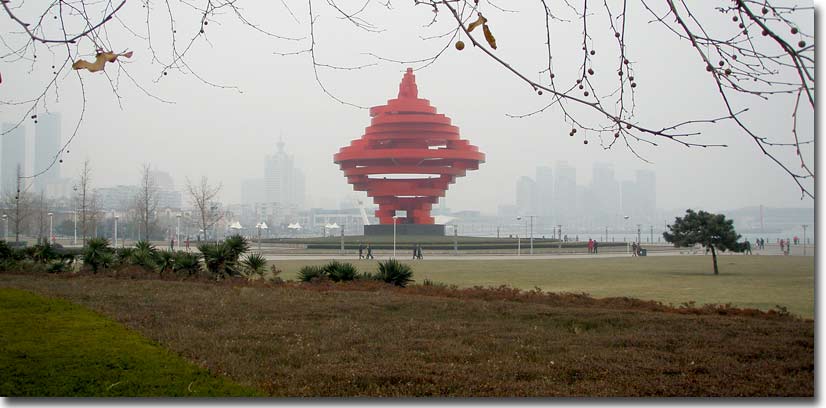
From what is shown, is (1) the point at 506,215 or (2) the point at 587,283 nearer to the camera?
(1) the point at 506,215

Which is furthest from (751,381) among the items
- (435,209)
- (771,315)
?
(435,209)

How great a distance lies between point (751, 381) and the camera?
516 cm

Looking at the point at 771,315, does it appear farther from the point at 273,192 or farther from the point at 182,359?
the point at 273,192

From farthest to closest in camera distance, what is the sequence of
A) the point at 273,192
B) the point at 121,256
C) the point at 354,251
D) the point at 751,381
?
1. the point at 354,251
2. the point at 121,256
3. the point at 273,192
4. the point at 751,381

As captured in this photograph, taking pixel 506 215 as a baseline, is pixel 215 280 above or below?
below

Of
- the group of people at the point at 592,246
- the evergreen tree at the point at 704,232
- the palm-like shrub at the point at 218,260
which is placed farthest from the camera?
the group of people at the point at 592,246

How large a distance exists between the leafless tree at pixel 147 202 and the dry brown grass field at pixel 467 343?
5.97 ft

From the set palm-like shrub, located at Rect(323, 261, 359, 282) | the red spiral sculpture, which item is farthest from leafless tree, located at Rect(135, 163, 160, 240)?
the red spiral sculpture

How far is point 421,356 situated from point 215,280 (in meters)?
7.18

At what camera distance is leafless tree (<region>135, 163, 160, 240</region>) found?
1108 centimetres

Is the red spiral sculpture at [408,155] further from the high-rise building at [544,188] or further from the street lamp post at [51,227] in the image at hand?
the high-rise building at [544,188]

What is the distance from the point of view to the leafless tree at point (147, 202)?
11078 millimetres

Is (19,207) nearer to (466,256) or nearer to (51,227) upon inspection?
(51,227)

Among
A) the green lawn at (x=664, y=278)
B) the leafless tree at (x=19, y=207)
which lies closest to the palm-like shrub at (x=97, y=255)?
the leafless tree at (x=19, y=207)
